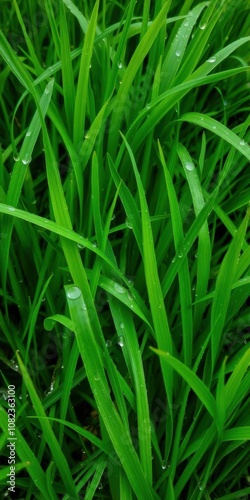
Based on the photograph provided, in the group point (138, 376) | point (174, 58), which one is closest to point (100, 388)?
point (138, 376)

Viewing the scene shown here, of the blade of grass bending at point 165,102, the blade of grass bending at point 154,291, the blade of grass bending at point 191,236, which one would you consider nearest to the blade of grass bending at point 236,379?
the blade of grass bending at point 154,291

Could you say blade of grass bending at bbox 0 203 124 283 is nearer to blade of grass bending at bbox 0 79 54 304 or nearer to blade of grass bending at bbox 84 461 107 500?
blade of grass bending at bbox 0 79 54 304

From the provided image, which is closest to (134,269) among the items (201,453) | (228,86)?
(201,453)

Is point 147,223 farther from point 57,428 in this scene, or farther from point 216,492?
point 216,492

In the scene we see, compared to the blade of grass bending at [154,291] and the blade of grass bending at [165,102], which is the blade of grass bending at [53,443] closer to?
the blade of grass bending at [154,291]

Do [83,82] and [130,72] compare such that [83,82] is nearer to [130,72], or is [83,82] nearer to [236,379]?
[130,72]

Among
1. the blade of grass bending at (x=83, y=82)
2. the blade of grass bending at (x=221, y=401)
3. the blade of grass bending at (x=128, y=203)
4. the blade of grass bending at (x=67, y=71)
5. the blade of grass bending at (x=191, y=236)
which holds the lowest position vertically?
the blade of grass bending at (x=221, y=401)
